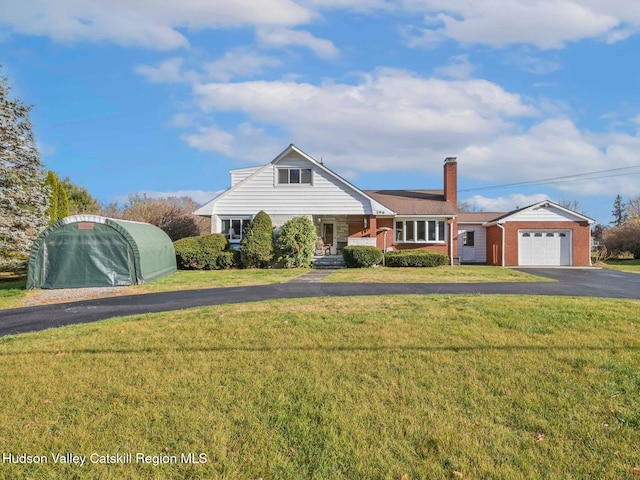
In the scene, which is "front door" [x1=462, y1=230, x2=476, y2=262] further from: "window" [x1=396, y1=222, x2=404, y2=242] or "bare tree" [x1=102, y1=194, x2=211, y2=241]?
"bare tree" [x1=102, y1=194, x2=211, y2=241]

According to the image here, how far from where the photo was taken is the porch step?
894 inches

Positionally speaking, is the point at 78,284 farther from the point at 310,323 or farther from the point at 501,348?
the point at 501,348

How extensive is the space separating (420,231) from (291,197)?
8.70 metres

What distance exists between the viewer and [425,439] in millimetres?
3344

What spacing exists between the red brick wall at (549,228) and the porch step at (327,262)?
10854mm

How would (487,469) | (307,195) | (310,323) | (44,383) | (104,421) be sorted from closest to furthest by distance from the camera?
(487,469), (104,421), (44,383), (310,323), (307,195)

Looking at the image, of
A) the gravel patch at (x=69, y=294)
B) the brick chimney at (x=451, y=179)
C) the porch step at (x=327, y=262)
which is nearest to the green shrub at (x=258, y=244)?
the porch step at (x=327, y=262)

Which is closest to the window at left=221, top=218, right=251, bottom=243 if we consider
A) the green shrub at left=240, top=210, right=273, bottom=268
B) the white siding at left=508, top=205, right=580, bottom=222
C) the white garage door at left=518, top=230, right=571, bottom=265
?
the green shrub at left=240, top=210, right=273, bottom=268

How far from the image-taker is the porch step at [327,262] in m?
22.7

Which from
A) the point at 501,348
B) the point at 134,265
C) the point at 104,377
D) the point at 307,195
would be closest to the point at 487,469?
the point at 501,348

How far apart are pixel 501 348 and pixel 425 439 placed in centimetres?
282

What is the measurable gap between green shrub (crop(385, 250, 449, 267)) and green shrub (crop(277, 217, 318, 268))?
15.1ft

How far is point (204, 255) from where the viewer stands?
21562mm

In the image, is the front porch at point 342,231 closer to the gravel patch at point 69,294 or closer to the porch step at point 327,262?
the porch step at point 327,262
